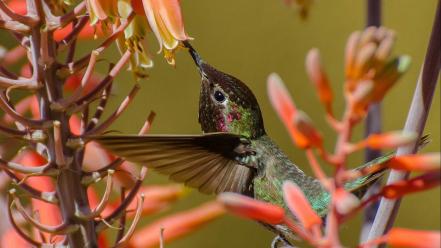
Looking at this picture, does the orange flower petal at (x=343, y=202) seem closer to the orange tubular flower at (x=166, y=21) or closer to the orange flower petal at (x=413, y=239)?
the orange flower petal at (x=413, y=239)

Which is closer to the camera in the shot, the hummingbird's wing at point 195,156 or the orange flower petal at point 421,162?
the orange flower petal at point 421,162

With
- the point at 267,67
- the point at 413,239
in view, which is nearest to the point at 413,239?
the point at 413,239

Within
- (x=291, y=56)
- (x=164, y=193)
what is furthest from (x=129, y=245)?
(x=291, y=56)

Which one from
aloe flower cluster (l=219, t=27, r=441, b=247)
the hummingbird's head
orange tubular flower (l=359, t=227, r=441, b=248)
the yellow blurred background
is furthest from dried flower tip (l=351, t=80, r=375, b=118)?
the yellow blurred background

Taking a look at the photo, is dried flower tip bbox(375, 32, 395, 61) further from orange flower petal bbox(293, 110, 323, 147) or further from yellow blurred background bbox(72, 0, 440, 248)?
yellow blurred background bbox(72, 0, 440, 248)

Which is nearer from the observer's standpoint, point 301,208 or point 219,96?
point 301,208

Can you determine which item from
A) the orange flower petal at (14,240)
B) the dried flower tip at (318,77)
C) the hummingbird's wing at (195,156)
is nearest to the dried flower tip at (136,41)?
the hummingbird's wing at (195,156)

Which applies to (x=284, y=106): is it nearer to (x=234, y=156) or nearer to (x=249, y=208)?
(x=249, y=208)
